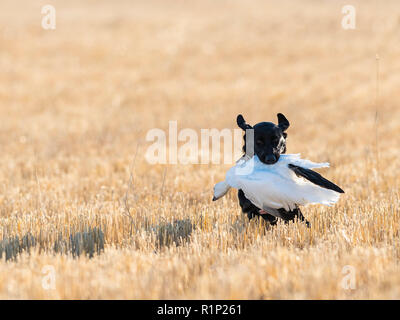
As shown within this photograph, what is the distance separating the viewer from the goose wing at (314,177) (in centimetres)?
425

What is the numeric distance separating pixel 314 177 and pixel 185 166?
4737mm

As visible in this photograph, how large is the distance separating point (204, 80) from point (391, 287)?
1854cm

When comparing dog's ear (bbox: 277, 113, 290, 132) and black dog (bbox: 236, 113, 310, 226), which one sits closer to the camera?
black dog (bbox: 236, 113, 310, 226)

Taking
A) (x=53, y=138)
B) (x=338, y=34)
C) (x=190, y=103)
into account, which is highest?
(x=338, y=34)

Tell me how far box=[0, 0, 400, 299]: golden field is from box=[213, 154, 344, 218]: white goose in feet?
1.10

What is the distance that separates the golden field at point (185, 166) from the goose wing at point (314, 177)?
47 centimetres

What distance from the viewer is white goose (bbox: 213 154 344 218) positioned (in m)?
4.33

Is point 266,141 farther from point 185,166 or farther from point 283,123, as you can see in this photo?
point 185,166

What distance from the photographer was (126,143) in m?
12.6

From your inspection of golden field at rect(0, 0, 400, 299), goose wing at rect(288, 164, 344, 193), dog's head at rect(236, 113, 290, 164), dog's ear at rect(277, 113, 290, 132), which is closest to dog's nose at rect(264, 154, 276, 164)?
dog's head at rect(236, 113, 290, 164)

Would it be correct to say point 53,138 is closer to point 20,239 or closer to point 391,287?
point 20,239

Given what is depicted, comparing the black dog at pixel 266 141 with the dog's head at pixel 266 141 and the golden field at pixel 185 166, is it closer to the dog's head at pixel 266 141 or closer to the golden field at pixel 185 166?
the dog's head at pixel 266 141

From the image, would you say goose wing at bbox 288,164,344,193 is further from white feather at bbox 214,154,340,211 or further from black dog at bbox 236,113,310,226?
black dog at bbox 236,113,310,226

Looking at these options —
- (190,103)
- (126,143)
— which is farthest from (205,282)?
(190,103)
